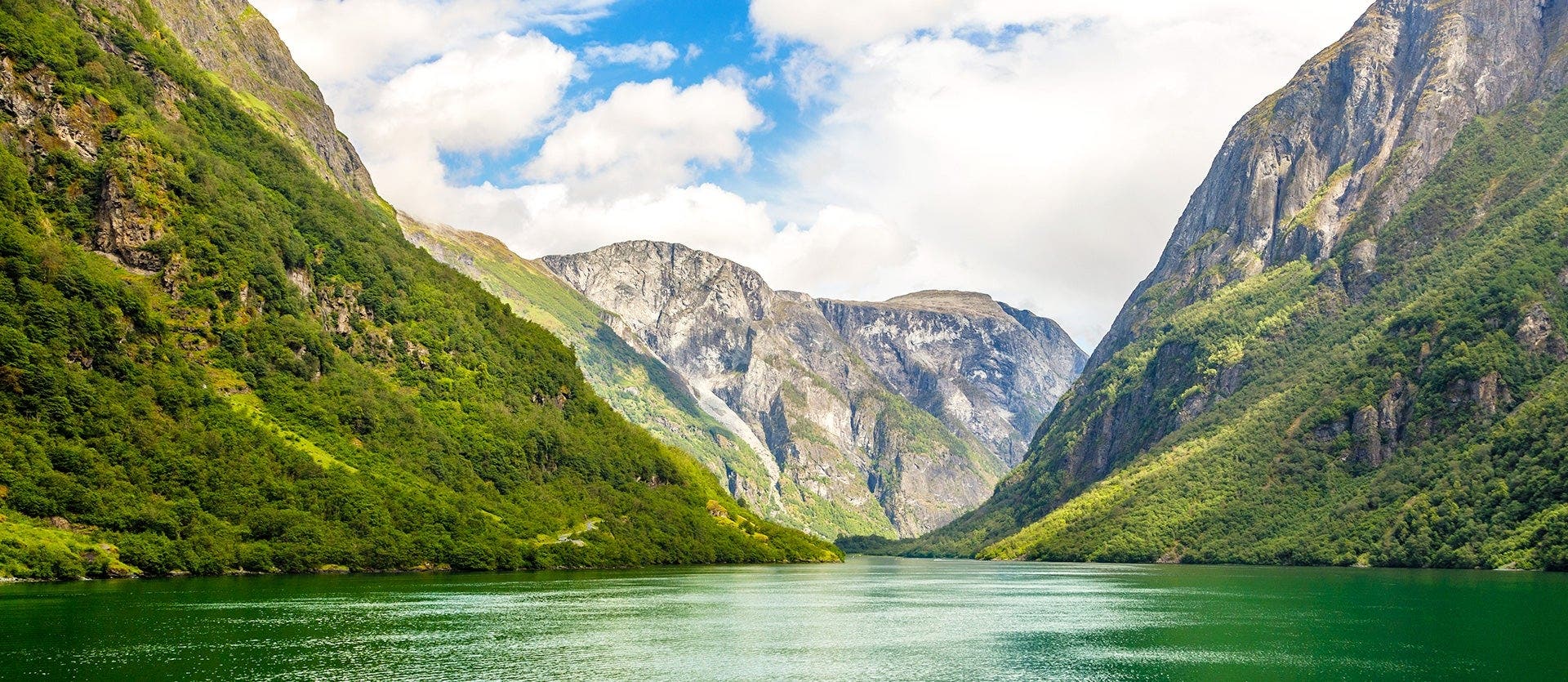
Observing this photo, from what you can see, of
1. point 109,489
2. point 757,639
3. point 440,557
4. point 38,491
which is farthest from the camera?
point 440,557

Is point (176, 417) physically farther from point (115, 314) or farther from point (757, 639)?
point (757, 639)

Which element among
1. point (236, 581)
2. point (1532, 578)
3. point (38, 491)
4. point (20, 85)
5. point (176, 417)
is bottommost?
point (1532, 578)

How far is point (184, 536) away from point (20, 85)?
85690 millimetres

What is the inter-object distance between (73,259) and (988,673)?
151 meters

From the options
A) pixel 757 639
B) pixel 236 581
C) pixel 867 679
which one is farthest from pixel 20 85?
pixel 867 679

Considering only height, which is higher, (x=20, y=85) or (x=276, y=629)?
(x=20, y=85)

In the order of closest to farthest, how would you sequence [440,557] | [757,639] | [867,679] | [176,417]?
[867,679] → [757,639] → [176,417] → [440,557]

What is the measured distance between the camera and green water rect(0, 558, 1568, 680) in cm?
7481

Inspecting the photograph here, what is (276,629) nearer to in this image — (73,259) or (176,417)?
(176,417)

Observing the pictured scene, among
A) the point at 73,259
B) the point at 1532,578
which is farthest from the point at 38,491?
the point at 1532,578

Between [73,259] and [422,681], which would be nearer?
[422,681]

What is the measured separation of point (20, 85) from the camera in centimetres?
17938

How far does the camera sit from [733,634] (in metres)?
102

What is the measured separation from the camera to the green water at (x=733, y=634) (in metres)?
74.8
